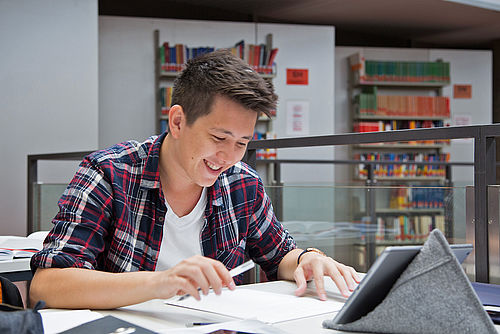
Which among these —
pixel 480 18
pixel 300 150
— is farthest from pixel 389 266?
pixel 480 18

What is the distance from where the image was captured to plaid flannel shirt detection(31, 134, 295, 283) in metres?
1.17

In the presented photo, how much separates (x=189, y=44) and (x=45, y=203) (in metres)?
2.75

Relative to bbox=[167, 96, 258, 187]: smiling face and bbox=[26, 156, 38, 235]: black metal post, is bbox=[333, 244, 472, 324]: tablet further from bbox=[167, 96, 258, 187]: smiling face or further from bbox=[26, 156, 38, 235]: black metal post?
bbox=[26, 156, 38, 235]: black metal post

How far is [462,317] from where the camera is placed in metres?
0.81

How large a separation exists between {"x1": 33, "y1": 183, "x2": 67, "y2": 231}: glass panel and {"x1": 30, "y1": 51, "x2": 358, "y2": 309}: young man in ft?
7.87

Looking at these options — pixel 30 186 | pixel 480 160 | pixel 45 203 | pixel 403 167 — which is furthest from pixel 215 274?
pixel 403 167

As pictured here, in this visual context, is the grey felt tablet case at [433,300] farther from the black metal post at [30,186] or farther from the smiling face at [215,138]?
the black metal post at [30,186]

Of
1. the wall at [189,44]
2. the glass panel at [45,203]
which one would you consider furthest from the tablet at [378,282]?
the wall at [189,44]

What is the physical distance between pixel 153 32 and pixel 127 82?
58 centimetres

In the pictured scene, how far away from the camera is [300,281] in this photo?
4.03 ft

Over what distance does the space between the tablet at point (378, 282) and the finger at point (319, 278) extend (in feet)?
0.86

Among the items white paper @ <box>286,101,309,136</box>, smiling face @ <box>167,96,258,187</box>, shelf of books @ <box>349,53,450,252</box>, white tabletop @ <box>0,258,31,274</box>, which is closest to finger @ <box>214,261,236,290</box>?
smiling face @ <box>167,96,258,187</box>

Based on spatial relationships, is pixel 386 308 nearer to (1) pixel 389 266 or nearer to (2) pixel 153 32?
(1) pixel 389 266

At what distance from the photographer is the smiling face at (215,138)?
118cm
